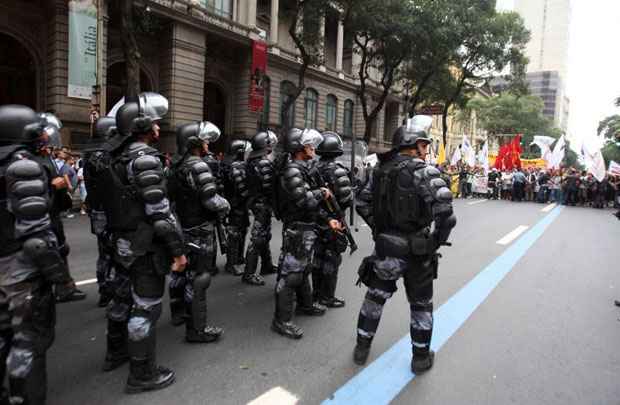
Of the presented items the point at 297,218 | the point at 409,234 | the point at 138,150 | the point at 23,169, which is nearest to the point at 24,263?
the point at 23,169

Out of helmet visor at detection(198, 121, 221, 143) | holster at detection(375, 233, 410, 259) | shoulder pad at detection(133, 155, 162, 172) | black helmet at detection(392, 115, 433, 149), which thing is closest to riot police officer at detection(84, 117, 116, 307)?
shoulder pad at detection(133, 155, 162, 172)

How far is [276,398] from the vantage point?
2779mm

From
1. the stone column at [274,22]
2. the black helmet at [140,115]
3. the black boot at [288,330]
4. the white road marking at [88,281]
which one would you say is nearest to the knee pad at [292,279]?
the black boot at [288,330]

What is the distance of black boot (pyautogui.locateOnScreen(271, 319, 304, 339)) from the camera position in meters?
3.73

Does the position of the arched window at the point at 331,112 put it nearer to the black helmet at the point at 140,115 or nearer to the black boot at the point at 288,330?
the black boot at the point at 288,330

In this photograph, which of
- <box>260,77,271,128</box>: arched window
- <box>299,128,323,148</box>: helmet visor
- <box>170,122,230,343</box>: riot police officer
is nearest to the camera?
<box>170,122,230,343</box>: riot police officer

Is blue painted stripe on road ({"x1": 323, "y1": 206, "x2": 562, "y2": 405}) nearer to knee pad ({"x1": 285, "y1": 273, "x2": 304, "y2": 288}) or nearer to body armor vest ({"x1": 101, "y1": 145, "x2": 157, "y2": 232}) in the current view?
knee pad ({"x1": 285, "y1": 273, "x2": 304, "y2": 288})

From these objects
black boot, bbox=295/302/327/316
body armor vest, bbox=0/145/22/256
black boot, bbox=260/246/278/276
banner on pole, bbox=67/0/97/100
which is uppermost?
banner on pole, bbox=67/0/97/100

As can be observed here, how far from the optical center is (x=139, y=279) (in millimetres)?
2836

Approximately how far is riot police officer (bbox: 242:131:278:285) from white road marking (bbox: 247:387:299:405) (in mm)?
2609

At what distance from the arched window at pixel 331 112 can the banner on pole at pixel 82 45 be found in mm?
18350

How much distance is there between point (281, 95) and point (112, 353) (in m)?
23.0

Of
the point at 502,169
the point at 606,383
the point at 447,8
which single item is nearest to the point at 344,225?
the point at 606,383

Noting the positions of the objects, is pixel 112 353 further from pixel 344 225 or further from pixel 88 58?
pixel 88 58
